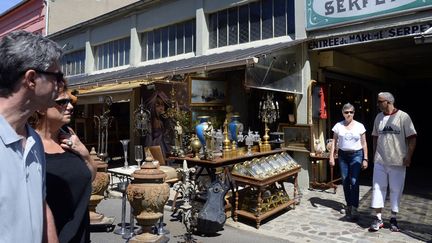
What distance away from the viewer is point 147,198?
14.2 ft

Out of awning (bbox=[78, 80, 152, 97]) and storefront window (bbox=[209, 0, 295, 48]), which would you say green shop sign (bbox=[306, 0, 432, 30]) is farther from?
awning (bbox=[78, 80, 152, 97])

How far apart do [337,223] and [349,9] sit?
14.6ft

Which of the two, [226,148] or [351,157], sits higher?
[226,148]

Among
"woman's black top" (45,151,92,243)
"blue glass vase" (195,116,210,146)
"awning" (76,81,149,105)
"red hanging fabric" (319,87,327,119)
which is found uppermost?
"awning" (76,81,149,105)

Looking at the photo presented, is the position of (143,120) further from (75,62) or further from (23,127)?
(75,62)

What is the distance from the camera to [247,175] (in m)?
5.79

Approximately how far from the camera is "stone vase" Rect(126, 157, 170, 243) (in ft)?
14.3

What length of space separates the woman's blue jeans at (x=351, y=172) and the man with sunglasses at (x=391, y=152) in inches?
19.1

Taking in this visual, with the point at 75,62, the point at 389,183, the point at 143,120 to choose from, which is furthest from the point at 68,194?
the point at 75,62

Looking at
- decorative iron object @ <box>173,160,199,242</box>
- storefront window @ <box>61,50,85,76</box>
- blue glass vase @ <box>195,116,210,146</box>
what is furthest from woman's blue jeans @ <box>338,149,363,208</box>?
storefront window @ <box>61,50,85,76</box>

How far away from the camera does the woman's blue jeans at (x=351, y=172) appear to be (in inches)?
229

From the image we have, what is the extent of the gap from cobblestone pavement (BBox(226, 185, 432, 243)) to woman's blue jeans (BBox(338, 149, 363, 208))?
0.38 metres

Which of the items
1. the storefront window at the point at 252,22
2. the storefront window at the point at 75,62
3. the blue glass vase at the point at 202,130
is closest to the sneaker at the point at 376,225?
the blue glass vase at the point at 202,130

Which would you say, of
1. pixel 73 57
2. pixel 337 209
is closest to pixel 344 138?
pixel 337 209
